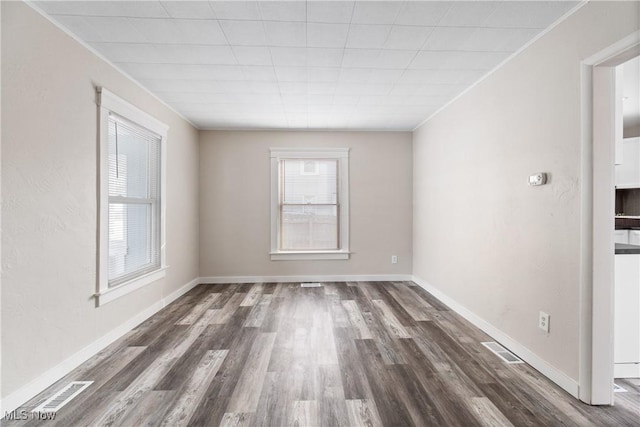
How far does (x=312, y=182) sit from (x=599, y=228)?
3.71 metres

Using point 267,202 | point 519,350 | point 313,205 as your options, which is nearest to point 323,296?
point 313,205

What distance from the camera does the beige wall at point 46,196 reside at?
1.79m

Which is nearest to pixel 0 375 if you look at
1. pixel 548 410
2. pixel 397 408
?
pixel 397 408

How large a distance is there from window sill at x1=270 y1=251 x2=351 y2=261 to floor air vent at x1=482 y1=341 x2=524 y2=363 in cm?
257

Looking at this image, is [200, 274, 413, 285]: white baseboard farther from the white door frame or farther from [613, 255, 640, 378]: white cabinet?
the white door frame

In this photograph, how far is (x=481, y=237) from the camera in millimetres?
3076

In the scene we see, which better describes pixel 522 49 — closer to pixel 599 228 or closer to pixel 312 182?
pixel 599 228

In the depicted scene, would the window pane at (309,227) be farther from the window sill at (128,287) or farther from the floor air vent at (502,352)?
the floor air vent at (502,352)

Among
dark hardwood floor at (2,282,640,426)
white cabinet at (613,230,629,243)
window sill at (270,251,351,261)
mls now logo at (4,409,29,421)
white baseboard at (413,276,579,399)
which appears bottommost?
mls now logo at (4,409,29,421)

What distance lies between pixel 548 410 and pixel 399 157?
3823 mm

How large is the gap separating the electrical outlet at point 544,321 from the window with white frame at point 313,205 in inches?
117

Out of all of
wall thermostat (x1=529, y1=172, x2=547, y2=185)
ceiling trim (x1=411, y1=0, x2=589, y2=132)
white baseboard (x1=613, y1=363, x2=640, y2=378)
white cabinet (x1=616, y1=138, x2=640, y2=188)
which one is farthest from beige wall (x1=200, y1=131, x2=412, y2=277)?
white cabinet (x1=616, y1=138, x2=640, y2=188)

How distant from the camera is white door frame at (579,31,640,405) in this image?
185 cm

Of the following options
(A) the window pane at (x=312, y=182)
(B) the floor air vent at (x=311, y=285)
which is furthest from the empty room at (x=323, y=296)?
(A) the window pane at (x=312, y=182)
